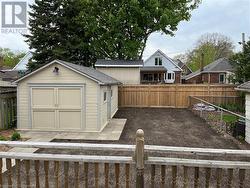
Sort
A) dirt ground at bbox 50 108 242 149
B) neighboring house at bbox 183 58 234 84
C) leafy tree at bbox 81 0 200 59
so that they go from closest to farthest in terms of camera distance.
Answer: dirt ground at bbox 50 108 242 149 < leafy tree at bbox 81 0 200 59 < neighboring house at bbox 183 58 234 84

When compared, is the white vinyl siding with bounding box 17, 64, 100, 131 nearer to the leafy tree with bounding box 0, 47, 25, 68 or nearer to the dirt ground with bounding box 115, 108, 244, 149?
the dirt ground with bounding box 115, 108, 244, 149

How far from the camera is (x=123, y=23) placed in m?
24.8

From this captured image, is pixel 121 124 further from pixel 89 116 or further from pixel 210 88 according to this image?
pixel 210 88

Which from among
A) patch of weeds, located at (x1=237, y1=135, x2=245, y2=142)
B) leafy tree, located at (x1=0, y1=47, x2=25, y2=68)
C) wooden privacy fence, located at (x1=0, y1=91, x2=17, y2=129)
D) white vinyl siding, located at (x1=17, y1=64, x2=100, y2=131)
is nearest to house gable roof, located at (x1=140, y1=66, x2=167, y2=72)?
wooden privacy fence, located at (x1=0, y1=91, x2=17, y2=129)

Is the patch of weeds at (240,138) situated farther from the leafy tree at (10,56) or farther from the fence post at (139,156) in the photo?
the leafy tree at (10,56)

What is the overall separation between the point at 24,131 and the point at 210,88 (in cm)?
1458

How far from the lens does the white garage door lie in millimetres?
10539

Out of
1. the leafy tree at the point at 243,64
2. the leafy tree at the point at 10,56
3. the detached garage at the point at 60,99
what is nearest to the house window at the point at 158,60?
the leafy tree at the point at 243,64

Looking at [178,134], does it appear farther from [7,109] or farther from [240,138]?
[7,109]

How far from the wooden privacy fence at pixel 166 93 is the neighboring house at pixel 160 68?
574 inches

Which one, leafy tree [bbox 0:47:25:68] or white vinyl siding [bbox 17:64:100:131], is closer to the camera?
white vinyl siding [bbox 17:64:100:131]

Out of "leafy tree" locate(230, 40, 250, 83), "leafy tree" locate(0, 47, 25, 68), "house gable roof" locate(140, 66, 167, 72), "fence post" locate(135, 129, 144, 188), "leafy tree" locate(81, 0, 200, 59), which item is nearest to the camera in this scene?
"fence post" locate(135, 129, 144, 188)

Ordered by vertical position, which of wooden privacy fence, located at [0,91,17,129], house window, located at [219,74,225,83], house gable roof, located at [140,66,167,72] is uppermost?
house gable roof, located at [140,66,167,72]

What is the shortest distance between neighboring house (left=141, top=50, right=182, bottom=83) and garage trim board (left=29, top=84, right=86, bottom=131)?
2479cm
